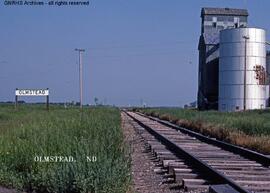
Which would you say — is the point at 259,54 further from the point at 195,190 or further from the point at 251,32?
the point at 195,190

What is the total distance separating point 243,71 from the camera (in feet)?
227

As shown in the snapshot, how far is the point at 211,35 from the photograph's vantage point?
82.6m

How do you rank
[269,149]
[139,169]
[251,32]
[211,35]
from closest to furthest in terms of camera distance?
[139,169], [269,149], [251,32], [211,35]

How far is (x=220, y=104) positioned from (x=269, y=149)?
56.2m

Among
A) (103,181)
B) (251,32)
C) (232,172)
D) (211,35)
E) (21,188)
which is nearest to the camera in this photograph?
(103,181)

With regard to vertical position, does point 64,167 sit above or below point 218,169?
above

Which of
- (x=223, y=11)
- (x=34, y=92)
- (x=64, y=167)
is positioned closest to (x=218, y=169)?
(x=64, y=167)

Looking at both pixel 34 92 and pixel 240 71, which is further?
pixel 240 71

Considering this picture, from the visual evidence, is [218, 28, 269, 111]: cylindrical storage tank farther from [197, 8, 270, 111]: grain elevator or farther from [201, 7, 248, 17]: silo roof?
[201, 7, 248, 17]: silo roof

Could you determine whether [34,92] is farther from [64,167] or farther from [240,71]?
[64,167]

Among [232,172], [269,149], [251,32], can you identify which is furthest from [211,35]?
[232,172]

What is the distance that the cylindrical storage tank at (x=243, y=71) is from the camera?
69062 mm

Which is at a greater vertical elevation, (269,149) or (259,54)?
(259,54)

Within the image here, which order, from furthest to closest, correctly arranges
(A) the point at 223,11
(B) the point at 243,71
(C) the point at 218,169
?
(A) the point at 223,11, (B) the point at 243,71, (C) the point at 218,169
